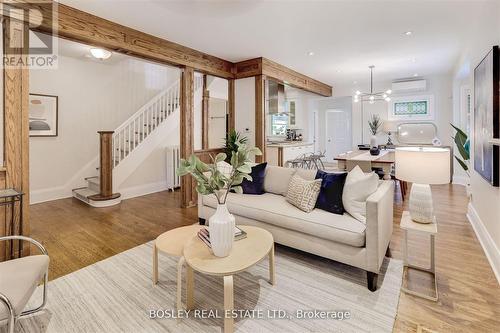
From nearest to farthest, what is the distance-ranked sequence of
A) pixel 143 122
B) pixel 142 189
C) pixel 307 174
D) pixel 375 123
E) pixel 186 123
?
pixel 307 174 < pixel 186 123 < pixel 142 189 < pixel 143 122 < pixel 375 123

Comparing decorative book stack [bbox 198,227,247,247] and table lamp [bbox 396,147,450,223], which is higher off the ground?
table lamp [bbox 396,147,450,223]

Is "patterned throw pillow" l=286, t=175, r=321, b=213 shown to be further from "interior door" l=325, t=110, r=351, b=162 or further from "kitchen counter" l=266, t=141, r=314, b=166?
"interior door" l=325, t=110, r=351, b=162

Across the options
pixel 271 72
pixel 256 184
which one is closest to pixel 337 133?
pixel 271 72

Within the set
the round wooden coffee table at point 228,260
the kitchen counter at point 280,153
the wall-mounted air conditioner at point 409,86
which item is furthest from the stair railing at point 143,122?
the wall-mounted air conditioner at point 409,86

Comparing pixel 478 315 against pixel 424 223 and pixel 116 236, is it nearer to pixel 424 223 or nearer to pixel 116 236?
pixel 424 223

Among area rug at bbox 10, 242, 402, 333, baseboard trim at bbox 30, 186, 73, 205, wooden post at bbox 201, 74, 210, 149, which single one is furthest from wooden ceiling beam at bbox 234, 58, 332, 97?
baseboard trim at bbox 30, 186, 73, 205

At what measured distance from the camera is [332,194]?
2.54 metres

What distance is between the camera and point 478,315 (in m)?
1.77

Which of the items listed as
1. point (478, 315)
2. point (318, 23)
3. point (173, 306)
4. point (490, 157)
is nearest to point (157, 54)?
point (318, 23)

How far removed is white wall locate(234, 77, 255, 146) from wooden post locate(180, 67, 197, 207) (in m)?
1.13

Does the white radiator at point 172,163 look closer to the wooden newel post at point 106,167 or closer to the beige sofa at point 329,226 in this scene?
the wooden newel post at point 106,167

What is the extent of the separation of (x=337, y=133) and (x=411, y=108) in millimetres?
2380

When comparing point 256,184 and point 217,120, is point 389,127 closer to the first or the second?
point 217,120

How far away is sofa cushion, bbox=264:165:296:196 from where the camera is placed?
323 cm
